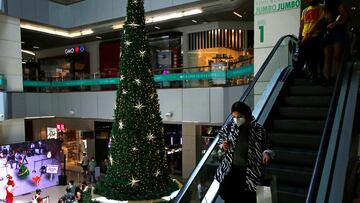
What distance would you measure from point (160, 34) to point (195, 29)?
2.02 m

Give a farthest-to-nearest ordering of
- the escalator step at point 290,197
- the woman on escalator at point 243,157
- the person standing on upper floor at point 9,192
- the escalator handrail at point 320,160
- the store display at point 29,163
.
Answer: the store display at point 29,163, the person standing on upper floor at point 9,192, the escalator step at point 290,197, the woman on escalator at point 243,157, the escalator handrail at point 320,160

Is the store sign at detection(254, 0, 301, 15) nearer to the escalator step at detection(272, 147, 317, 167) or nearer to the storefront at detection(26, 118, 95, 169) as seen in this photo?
the escalator step at detection(272, 147, 317, 167)

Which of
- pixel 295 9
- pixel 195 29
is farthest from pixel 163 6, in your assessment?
pixel 295 9

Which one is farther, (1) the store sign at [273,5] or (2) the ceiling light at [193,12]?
(2) the ceiling light at [193,12]

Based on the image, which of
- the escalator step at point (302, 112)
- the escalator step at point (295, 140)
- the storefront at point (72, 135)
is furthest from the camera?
the storefront at point (72, 135)

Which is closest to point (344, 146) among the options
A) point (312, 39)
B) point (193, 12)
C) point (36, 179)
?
point (312, 39)

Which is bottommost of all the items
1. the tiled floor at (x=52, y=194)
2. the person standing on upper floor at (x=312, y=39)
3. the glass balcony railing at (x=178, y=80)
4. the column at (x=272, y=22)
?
the tiled floor at (x=52, y=194)

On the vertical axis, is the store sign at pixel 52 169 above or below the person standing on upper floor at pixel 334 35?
below

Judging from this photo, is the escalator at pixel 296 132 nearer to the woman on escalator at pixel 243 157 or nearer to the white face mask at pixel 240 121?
the woman on escalator at pixel 243 157

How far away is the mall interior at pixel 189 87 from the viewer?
3957 mm

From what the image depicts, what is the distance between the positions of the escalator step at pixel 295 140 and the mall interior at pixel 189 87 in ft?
0.04

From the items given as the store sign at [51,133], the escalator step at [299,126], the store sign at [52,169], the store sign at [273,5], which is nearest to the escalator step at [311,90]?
the escalator step at [299,126]

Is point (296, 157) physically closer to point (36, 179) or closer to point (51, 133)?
point (36, 179)

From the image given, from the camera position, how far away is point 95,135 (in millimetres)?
18062
